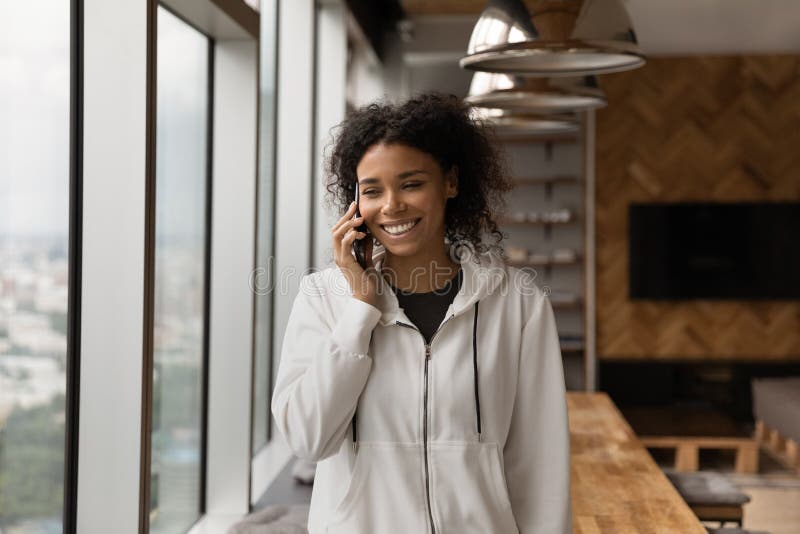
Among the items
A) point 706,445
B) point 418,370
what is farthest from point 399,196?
point 706,445

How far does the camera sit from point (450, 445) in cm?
155

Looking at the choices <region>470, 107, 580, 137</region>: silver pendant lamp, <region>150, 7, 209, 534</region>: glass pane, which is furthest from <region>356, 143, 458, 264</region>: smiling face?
<region>470, 107, 580, 137</region>: silver pendant lamp

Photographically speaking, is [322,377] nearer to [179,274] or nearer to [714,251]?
[179,274]

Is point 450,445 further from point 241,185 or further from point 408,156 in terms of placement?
point 241,185

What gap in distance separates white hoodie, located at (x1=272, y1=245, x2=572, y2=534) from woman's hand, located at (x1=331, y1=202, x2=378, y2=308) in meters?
0.02

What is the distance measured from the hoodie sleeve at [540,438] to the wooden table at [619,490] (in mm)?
1206

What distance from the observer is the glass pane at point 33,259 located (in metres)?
2.12

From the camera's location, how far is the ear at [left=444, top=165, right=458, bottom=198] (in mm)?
1700

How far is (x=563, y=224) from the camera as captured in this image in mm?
8477

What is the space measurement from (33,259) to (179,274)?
114cm

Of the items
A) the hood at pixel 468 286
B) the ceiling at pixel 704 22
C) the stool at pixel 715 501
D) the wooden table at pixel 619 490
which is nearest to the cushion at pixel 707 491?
the stool at pixel 715 501

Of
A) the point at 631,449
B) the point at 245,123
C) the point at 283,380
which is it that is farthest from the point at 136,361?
the point at 631,449

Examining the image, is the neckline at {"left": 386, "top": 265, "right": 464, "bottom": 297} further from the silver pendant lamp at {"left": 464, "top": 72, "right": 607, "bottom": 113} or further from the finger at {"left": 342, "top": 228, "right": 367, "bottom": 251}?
the silver pendant lamp at {"left": 464, "top": 72, "right": 607, "bottom": 113}

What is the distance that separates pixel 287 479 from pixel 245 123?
159cm
